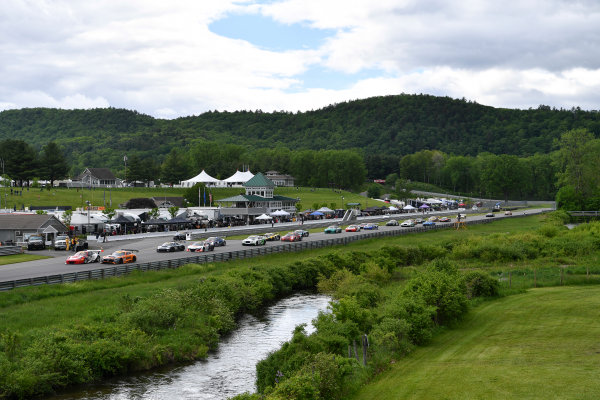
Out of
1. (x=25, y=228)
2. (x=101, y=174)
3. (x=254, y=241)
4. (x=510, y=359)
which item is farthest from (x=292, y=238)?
(x=101, y=174)

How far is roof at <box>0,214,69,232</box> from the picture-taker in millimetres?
71037

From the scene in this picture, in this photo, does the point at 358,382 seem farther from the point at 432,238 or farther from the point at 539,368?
the point at 432,238

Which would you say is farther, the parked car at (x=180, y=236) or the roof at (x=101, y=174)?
the roof at (x=101, y=174)

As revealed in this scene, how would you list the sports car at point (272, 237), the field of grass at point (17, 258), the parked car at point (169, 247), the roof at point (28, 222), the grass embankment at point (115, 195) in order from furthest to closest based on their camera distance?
the grass embankment at point (115, 195)
the sports car at point (272, 237)
the roof at point (28, 222)
the parked car at point (169, 247)
the field of grass at point (17, 258)

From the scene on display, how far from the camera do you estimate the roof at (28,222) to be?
233 feet

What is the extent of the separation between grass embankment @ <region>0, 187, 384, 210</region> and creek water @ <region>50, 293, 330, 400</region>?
8723 centimetres

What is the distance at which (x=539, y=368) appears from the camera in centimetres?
2381

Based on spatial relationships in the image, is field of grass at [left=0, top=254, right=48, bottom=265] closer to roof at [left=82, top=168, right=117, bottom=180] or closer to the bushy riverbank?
the bushy riverbank

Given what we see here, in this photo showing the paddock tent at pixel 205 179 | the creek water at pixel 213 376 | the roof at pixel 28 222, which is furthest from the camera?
the paddock tent at pixel 205 179

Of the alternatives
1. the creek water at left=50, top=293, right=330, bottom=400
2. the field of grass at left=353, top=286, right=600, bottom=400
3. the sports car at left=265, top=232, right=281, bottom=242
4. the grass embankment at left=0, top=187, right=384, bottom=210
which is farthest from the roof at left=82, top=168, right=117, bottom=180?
the field of grass at left=353, top=286, right=600, bottom=400

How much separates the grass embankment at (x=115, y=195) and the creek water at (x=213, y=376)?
286 ft

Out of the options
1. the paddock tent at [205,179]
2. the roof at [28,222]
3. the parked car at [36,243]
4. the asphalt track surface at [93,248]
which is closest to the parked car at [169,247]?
the asphalt track surface at [93,248]

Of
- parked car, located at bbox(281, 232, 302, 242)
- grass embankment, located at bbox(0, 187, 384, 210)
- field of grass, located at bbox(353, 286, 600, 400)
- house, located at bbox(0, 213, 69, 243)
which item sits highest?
grass embankment, located at bbox(0, 187, 384, 210)

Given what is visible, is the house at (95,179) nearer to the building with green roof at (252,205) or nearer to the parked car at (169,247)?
the building with green roof at (252,205)
